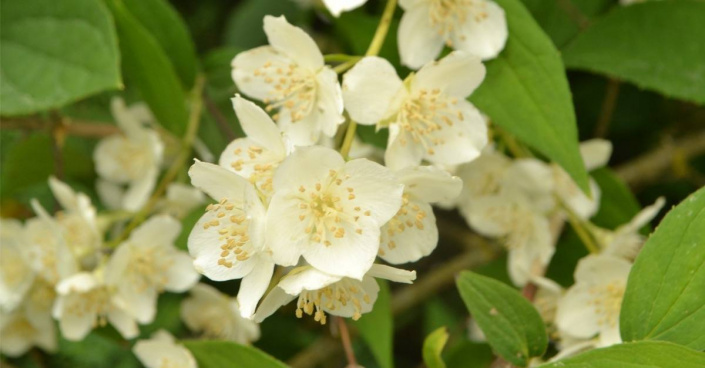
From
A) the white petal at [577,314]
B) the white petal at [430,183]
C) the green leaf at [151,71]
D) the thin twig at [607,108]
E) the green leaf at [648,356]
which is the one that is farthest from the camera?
the thin twig at [607,108]

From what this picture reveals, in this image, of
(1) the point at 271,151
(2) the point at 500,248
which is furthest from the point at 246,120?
(2) the point at 500,248

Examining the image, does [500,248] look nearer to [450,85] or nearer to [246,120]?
[450,85]

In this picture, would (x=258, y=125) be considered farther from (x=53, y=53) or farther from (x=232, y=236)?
(x=53, y=53)

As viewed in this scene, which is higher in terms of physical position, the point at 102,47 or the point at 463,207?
the point at 102,47

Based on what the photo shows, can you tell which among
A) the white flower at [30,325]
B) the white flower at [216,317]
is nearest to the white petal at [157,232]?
the white flower at [216,317]

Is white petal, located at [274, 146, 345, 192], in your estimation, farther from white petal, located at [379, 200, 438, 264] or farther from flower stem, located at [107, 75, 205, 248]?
flower stem, located at [107, 75, 205, 248]

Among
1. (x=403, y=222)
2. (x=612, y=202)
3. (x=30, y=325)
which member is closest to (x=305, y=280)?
(x=403, y=222)

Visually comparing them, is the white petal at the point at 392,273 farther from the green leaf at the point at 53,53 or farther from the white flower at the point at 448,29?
the green leaf at the point at 53,53
